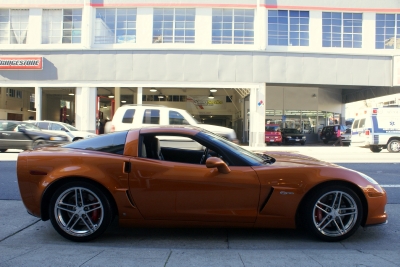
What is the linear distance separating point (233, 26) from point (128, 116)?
42.4 ft

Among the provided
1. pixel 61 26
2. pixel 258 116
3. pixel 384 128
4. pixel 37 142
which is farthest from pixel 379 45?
pixel 37 142

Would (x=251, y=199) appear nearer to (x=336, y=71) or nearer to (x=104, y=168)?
(x=104, y=168)

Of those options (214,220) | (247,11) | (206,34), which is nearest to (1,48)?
(206,34)

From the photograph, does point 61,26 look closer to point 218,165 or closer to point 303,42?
point 303,42

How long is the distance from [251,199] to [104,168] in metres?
1.72

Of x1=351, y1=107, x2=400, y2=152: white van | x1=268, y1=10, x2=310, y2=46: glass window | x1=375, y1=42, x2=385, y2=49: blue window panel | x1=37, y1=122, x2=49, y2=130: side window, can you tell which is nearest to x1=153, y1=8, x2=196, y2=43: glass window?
x1=268, y1=10, x2=310, y2=46: glass window

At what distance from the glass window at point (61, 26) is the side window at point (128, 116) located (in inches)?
505

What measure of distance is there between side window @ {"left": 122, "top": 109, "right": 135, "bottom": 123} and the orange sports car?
8.23m

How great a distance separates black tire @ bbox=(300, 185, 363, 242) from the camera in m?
4.02

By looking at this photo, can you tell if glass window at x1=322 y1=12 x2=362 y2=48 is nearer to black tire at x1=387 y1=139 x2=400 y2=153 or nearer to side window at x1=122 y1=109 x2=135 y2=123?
black tire at x1=387 y1=139 x2=400 y2=153

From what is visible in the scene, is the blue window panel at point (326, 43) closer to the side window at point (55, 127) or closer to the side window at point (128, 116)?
the side window at point (128, 116)

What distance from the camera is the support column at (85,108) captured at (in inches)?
898

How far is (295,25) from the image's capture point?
896 inches

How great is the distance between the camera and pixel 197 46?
73.8 feet
